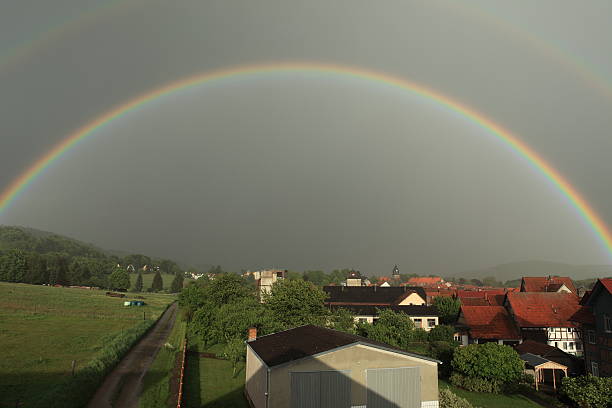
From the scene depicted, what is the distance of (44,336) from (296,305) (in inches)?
1113

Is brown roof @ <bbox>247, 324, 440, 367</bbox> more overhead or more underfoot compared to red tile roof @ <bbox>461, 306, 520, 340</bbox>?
more overhead

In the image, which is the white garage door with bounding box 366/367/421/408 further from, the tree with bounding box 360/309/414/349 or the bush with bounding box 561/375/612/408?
the tree with bounding box 360/309/414/349

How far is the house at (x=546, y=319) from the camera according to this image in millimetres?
48812

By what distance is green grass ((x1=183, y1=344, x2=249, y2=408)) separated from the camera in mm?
25234

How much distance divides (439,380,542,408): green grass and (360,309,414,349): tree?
8100 mm

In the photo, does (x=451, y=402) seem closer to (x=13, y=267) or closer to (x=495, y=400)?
(x=495, y=400)

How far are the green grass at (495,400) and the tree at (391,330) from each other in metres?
8.10

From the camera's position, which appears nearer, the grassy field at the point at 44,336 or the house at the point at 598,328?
the grassy field at the point at 44,336

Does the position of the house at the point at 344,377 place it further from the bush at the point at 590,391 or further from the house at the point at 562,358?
the house at the point at 562,358

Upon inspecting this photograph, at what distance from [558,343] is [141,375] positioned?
4611 cm

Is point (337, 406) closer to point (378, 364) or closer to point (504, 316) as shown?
point (378, 364)

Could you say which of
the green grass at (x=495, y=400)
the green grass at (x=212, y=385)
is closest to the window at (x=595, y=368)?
the green grass at (x=495, y=400)

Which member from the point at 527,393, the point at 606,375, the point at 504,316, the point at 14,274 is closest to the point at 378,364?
the point at 527,393

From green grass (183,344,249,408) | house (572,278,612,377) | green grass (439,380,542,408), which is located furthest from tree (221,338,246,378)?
house (572,278,612,377)
